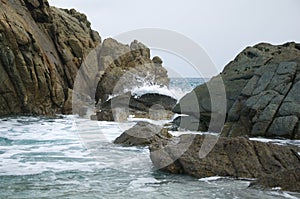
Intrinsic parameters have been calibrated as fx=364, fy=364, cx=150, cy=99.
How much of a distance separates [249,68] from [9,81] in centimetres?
1076

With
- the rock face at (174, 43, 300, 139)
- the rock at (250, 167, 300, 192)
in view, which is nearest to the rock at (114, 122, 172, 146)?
the rock face at (174, 43, 300, 139)

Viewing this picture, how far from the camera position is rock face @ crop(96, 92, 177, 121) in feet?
58.0

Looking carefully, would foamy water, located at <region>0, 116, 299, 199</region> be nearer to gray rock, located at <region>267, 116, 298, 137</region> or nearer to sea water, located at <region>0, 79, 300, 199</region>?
sea water, located at <region>0, 79, 300, 199</region>

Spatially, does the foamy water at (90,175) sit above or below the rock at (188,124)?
below

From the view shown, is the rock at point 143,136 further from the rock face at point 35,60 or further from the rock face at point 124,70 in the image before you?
the rock face at point 124,70

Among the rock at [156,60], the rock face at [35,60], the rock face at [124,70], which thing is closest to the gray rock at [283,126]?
the rock face at [35,60]

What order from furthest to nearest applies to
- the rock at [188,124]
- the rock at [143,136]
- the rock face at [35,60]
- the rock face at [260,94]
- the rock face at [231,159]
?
1. the rock face at [35,60]
2. the rock at [188,124]
3. the rock face at [260,94]
4. the rock at [143,136]
5. the rock face at [231,159]

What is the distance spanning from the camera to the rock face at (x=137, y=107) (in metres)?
17.7

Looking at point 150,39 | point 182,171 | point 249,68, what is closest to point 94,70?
point 150,39

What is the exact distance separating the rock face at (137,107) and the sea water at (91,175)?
20.7 ft

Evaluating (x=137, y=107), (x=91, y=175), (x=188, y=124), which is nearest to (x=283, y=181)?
(x=91, y=175)

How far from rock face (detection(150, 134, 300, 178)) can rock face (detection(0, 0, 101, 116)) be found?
1167 centimetres

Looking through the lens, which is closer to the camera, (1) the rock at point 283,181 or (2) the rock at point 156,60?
(1) the rock at point 283,181

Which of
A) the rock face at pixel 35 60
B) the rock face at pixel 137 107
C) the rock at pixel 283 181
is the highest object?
the rock face at pixel 35 60
